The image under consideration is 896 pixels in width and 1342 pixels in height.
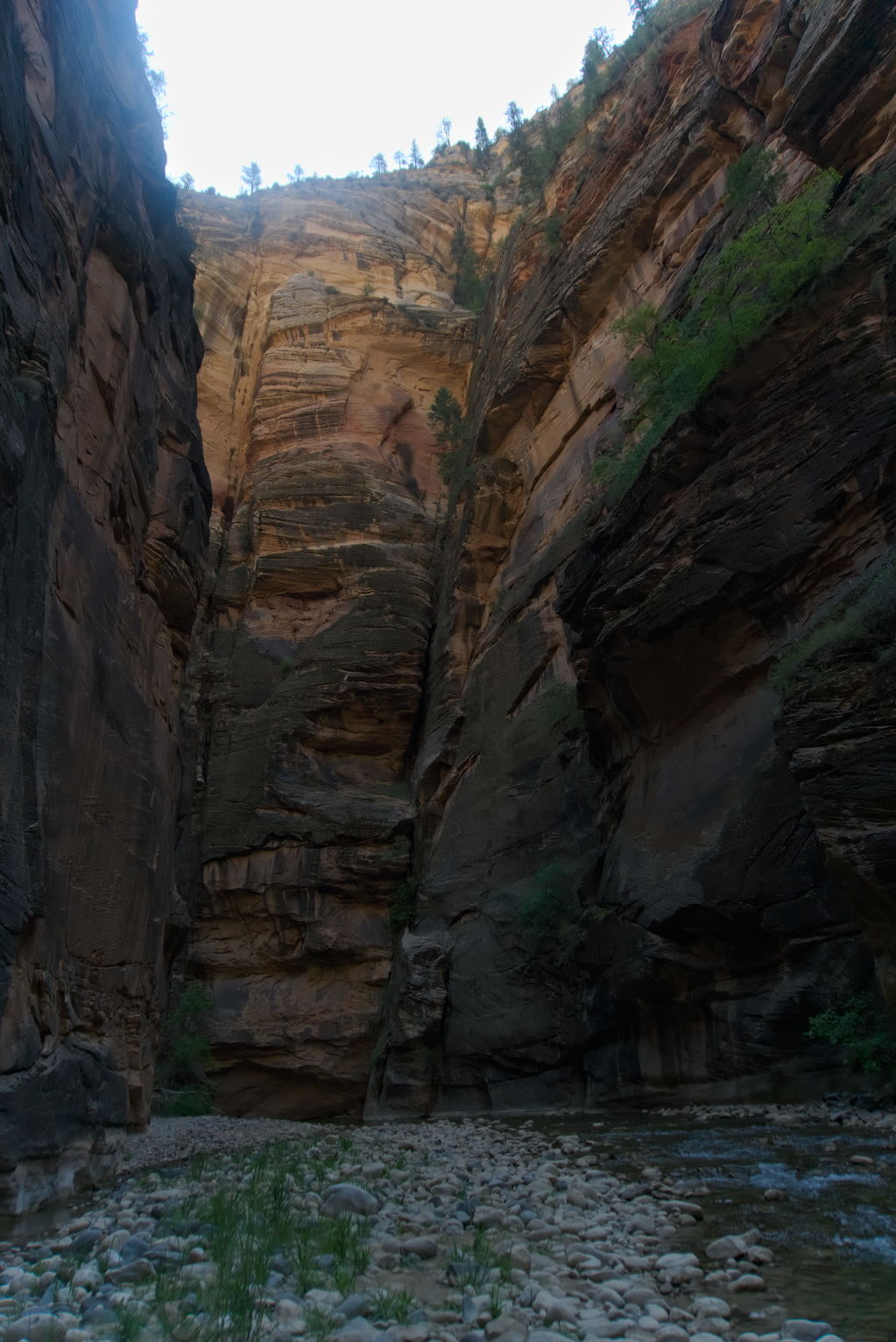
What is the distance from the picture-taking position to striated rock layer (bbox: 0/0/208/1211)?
869 centimetres

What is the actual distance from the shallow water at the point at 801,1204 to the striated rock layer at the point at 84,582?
240 inches

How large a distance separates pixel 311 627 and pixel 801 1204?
2887 centimetres

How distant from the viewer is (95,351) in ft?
43.8

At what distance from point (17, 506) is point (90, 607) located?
320 cm

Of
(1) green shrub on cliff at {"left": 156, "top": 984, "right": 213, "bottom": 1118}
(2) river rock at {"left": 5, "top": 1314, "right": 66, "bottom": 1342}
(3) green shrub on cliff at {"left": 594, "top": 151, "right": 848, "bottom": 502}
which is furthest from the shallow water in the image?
(1) green shrub on cliff at {"left": 156, "top": 984, "right": 213, "bottom": 1118}

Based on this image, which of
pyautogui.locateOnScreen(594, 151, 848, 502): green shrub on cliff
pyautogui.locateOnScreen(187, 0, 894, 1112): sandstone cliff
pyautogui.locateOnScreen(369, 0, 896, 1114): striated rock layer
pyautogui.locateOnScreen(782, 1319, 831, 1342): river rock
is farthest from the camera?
pyautogui.locateOnScreen(594, 151, 848, 502): green shrub on cliff

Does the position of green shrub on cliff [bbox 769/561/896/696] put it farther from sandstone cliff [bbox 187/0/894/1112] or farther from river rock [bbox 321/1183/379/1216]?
river rock [bbox 321/1183/379/1216]

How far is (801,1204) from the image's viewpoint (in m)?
6.69

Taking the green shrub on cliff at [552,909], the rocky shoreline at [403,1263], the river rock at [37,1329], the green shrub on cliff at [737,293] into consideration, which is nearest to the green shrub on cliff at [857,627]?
the rocky shoreline at [403,1263]

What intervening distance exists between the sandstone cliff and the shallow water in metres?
2.76

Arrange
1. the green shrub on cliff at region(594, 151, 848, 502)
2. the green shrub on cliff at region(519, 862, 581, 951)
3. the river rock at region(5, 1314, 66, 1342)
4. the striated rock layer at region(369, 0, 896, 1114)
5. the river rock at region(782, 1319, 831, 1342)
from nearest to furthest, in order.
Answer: the river rock at region(782, 1319, 831, 1342) → the river rock at region(5, 1314, 66, 1342) → the striated rock layer at region(369, 0, 896, 1114) → the green shrub on cliff at region(594, 151, 848, 502) → the green shrub on cliff at region(519, 862, 581, 951)

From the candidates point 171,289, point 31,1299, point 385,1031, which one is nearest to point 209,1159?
point 31,1299

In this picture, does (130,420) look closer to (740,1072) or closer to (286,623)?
(740,1072)

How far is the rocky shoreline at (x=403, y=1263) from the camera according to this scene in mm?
4383
